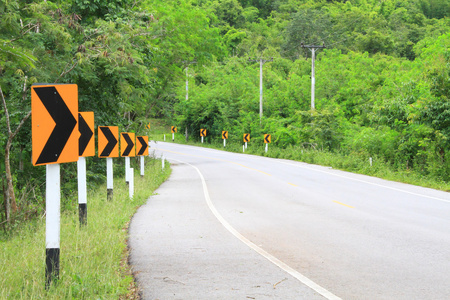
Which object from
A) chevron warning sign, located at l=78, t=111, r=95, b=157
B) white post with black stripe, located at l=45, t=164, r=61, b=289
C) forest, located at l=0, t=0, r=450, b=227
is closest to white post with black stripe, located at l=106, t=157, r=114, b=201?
forest, located at l=0, t=0, r=450, b=227

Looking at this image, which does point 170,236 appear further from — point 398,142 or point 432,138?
point 398,142

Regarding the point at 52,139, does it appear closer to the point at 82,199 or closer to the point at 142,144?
the point at 82,199

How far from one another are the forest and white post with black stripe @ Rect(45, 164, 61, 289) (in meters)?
3.01

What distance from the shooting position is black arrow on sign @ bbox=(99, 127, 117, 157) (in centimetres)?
1106

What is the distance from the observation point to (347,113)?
41094 millimetres

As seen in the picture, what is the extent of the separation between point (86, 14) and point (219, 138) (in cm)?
3852

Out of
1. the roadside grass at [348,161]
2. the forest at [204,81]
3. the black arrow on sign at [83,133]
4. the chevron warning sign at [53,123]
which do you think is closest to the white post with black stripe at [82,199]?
the black arrow on sign at [83,133]

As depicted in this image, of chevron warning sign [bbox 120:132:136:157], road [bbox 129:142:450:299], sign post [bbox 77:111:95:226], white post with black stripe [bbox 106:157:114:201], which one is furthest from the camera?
chevron warning sign [bbox 120:132:136:157]

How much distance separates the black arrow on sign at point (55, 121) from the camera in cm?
475

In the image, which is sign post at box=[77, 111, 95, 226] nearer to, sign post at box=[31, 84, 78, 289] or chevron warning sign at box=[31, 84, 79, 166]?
sign post at box=[31, 84, 78, 289]

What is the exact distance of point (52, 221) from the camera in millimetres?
5035

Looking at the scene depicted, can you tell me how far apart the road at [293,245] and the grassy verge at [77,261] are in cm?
31

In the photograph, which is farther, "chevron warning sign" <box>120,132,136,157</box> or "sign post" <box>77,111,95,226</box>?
"chevron warning sign" <box>120,132,136,157</box>

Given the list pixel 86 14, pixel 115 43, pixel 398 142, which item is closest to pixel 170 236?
pixel 115 43
